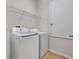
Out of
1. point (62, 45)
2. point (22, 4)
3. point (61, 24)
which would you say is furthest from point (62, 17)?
Result: point (22, 4)

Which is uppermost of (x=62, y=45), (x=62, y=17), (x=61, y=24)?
(x=62, y=17)

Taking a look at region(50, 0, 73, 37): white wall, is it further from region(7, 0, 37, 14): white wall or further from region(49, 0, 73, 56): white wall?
region(7, 0, 37, 14): white wall

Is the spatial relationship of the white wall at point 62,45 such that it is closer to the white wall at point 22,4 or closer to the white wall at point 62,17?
the white wall at point 62,17

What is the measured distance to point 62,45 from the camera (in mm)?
2521

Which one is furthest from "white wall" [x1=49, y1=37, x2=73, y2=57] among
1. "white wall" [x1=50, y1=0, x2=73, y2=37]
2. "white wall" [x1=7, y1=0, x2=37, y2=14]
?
"white wall" [x1=7, y1=0, x2=37, y2=14]

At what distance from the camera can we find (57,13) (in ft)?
9.07

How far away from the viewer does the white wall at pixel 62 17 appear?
2379 millimetres

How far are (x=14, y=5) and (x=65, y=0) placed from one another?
165 centimetres

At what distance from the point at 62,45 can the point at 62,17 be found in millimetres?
965

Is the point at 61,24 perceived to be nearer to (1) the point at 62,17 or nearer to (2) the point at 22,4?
(1) the point at 62,17

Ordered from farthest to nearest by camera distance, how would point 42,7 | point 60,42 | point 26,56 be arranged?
point 42,7 → point 60,42 → point 26,56

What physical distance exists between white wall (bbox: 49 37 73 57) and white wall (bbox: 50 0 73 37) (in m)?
0.23
